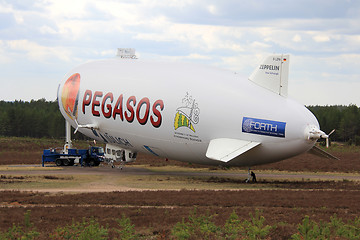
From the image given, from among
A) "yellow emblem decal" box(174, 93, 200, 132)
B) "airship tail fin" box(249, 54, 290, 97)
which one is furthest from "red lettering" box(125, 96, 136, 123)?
"airship tail fin" box(249, 54, 290, 97)

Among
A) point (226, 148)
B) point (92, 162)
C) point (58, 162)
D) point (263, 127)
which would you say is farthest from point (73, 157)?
point (263, 127)

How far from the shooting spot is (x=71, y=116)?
61.1m

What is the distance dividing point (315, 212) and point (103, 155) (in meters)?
38.6

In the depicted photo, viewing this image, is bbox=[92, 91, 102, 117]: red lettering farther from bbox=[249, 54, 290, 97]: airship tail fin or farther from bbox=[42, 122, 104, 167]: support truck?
bbox=[249, 54, 290, 97]: airship tail fin

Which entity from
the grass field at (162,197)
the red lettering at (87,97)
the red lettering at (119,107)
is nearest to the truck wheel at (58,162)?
the grass field at (162,197)

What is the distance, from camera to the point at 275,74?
45.4 meters

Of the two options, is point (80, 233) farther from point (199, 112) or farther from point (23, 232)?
point (199, 112)

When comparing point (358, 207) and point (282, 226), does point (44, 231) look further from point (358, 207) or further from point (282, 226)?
point (358, 207)

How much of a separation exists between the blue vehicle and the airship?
9.60m

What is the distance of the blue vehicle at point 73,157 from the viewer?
66375mm

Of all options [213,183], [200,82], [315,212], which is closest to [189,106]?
[200,82]

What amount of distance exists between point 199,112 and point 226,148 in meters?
3.96

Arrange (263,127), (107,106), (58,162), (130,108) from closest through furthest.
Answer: (263,127) → (130,108) → (107,106) → (58,162)

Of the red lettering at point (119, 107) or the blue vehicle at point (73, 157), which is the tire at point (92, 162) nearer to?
the blue vehicle at point (73, 157)
